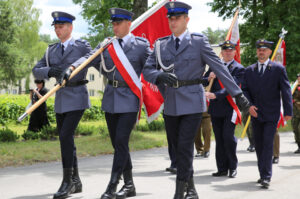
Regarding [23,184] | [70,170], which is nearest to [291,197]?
[70,170]

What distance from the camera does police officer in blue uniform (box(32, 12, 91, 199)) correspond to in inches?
238

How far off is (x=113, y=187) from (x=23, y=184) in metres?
1.98

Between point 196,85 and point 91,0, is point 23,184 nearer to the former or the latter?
point 196,85

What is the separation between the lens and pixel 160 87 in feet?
19.3

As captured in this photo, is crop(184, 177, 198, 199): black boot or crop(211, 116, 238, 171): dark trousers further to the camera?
crop(211, 116, 238, 171): dark trousers

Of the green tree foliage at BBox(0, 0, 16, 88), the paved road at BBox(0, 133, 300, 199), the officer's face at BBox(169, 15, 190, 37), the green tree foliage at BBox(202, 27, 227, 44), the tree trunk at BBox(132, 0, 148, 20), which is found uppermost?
the green tree foliage at BBox(202, 27, 227, 44)

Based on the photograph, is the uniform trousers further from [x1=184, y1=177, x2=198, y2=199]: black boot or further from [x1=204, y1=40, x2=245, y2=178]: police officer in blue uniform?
[x1=184, y1=177, x2=198, y2=199]: black boot

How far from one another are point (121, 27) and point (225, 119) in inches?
107

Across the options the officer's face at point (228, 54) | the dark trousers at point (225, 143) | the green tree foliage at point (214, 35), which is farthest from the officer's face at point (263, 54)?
the green tree foliage at point (214, 35)

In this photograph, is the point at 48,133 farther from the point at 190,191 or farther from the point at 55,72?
the point at 190,191

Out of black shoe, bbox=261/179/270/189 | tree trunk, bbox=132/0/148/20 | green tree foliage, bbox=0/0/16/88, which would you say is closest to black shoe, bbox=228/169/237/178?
black shoe, bbox=261/179/270/189

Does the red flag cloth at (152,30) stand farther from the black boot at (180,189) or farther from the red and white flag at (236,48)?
the black boot at (180,189)

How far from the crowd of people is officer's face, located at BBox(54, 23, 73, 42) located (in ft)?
0.04

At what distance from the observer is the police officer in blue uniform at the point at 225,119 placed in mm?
7773
